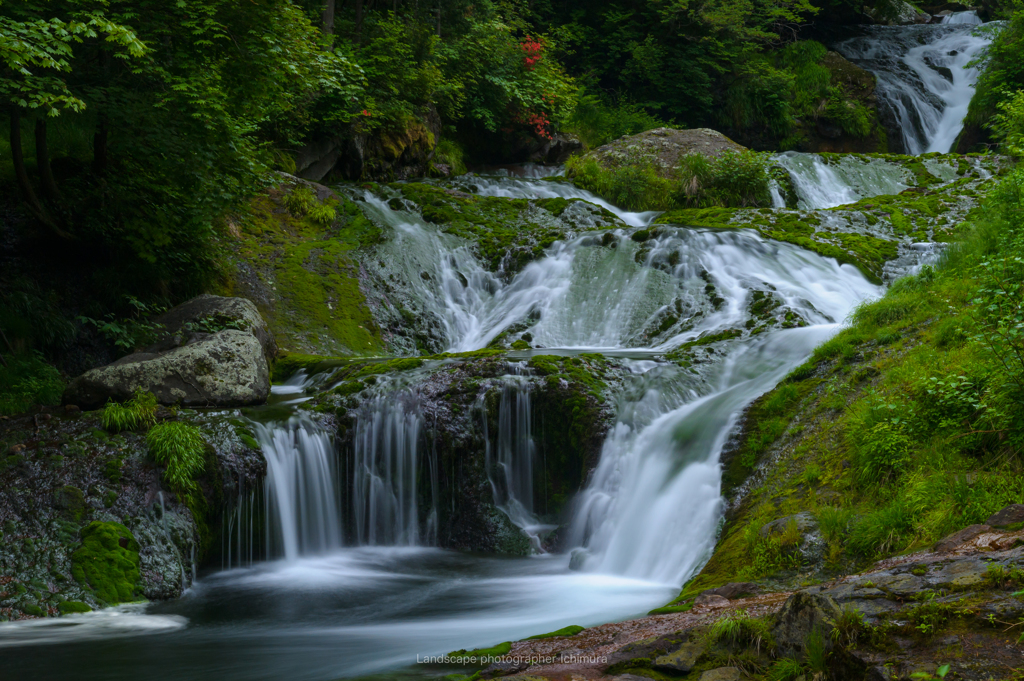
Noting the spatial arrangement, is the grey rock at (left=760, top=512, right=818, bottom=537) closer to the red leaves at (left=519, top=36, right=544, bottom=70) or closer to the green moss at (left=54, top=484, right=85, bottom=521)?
the green moss at (left=54, top=484, right=85, bottom=521)

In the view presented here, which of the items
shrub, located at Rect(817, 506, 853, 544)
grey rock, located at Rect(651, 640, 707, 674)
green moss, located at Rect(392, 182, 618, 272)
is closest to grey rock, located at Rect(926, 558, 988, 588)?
grey rock, located at Rect(651, 640, 707, 674)

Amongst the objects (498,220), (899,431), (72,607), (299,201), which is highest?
(299,201)

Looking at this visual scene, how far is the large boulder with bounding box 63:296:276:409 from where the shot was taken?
24.4 feet

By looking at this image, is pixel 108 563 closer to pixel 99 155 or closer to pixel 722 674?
pixel 722 674

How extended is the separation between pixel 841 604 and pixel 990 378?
8.44 ft

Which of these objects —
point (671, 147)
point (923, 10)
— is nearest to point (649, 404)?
point (671, 147)

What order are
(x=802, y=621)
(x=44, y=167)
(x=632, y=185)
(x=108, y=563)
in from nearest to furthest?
(x=802, y=621), (x=108, y=563), (x=44, y=167), (x=632, y=185)

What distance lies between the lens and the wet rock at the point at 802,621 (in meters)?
2.73

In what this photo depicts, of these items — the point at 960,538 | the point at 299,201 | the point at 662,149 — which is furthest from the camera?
the point at 662,149

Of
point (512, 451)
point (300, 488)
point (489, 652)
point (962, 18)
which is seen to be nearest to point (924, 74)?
point (962, 18)

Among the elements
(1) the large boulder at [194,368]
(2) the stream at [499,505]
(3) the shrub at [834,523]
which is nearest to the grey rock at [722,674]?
(2) the stream at [499,505]

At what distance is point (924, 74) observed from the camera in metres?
25.9

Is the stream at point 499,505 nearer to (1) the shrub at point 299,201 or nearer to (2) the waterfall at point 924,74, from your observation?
(1) the shrub at point 299,201

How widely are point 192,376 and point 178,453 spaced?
147 centimetres
